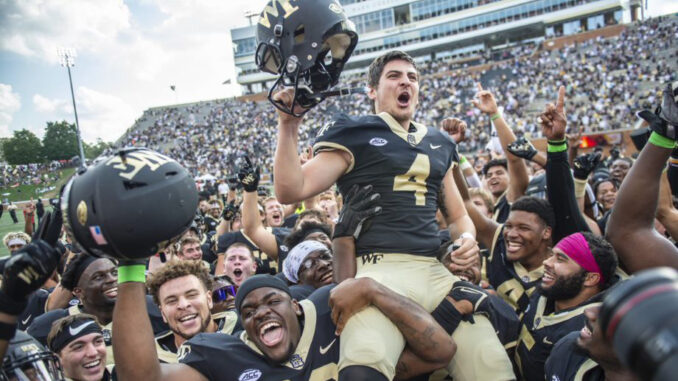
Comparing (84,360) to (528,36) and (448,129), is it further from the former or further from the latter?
(528,36)

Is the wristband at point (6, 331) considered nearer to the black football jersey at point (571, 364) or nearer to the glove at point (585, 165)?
the black football jersey at point (571, 364)

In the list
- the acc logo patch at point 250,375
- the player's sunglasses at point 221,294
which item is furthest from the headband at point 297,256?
the acc logo patch at point 250,375

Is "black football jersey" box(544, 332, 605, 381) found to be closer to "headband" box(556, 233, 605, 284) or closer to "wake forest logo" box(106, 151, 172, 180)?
"headband" box(556, 233, 605, 284)

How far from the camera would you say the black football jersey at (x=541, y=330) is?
2928 millimetres

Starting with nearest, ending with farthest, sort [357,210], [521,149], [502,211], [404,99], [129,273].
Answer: [129,273] → [357,210] → [404,99] → [521,149] → [502,211]

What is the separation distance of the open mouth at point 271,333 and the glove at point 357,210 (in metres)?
0.65

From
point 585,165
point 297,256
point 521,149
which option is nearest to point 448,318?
point 297,256

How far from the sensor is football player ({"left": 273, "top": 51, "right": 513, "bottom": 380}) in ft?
7.94

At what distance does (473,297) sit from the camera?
2598 mm

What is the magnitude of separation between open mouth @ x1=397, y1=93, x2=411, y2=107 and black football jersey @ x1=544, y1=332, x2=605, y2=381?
5.49 ft

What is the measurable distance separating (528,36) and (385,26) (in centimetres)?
1843

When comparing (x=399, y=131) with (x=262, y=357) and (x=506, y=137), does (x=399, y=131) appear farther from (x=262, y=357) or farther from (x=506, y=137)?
(x=506, y=137)

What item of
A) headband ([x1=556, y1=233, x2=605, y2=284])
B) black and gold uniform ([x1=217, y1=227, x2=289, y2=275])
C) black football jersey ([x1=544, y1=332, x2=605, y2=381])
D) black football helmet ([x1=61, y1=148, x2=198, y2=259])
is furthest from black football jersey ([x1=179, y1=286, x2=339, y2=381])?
black and gold uniform ([x1=217, y1=227, x2=289, y2=275])

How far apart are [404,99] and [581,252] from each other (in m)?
1.56
